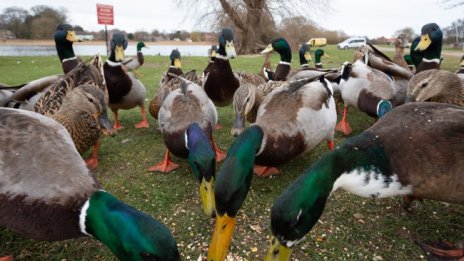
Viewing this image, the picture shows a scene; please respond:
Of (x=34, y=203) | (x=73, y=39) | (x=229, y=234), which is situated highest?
(x=73, y=39)

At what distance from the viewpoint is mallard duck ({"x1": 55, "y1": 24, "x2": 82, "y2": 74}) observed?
18.2 feet

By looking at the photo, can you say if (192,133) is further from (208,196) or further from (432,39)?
(432,39)

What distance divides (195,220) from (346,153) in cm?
134

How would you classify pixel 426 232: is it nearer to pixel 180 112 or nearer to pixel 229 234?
pixel 229 234

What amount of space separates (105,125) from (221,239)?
1.88 m

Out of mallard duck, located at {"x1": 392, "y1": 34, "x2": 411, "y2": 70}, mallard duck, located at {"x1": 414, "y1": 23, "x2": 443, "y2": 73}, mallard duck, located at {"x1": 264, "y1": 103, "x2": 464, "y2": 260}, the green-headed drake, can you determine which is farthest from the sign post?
mallard duck, located at {"x1": 264, "y1": 103, "x2": 464, "y2": 260}

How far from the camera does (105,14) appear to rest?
20.7 meters

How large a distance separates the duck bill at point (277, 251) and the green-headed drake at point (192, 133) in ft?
2.05

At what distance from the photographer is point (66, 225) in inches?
74.1

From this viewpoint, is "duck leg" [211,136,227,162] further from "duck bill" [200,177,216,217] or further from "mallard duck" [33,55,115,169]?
"duck bill" [200,177,216,217]

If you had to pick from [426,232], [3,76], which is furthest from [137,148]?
[3,76]

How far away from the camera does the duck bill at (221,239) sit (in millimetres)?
1977

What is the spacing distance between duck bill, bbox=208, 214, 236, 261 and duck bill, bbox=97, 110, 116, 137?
64.0 inches

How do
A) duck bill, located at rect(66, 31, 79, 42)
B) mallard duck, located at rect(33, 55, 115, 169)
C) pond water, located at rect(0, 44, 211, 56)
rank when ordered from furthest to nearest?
1. pond water, located at rect(0, 44, 211, 56)
2. duck bill, located at rect(66, 31, 79, 42)
3. mallard duck, located at rect(33, 55, 115, 169)
